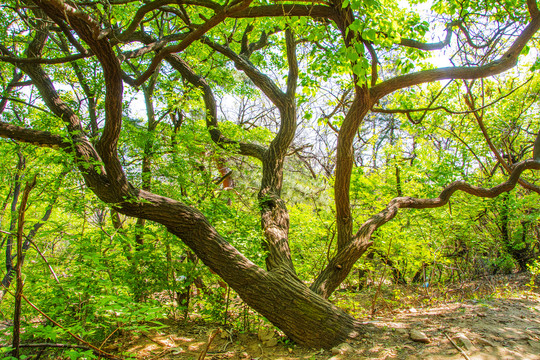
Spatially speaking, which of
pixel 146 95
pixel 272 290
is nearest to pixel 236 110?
pixel 146 95

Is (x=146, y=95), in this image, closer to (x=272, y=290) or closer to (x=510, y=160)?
(x=272, y=290)

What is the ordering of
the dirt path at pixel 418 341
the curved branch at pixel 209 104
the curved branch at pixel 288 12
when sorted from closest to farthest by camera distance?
the dirt path at pixel 418 341 < the curved branch at pixel 288 12 < the curved branch at pixel 209 104

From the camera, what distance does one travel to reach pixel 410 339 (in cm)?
269

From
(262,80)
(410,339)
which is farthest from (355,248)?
(262,80)

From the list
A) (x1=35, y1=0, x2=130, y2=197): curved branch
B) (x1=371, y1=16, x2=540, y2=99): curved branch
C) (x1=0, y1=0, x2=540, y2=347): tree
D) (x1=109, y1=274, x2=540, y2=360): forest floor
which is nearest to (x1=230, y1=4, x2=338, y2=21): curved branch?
(x1=0, y1=0, x2=540, y2=347): tree

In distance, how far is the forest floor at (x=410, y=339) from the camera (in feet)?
7.85

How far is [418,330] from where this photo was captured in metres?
2.85

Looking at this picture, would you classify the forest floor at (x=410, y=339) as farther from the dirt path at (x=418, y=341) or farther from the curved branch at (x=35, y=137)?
the curved branch at (x=35, y=137)

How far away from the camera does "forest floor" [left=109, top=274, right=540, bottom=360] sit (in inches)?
94.2

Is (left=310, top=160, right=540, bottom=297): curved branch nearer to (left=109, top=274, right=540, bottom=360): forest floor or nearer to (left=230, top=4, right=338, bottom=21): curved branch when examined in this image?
(left=109, top=274, right=540, bottom=360): forest floor

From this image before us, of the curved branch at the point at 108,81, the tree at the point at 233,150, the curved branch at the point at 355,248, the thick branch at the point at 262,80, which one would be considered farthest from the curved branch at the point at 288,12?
the curved branch at the point at 355,248

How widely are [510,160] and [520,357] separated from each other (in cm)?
665

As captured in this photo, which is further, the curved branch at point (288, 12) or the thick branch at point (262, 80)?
the thick branch at point (262, 80)

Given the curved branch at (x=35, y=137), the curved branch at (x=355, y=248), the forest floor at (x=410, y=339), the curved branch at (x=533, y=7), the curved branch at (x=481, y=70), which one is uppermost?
the curved branch at (x=533, y=7)
